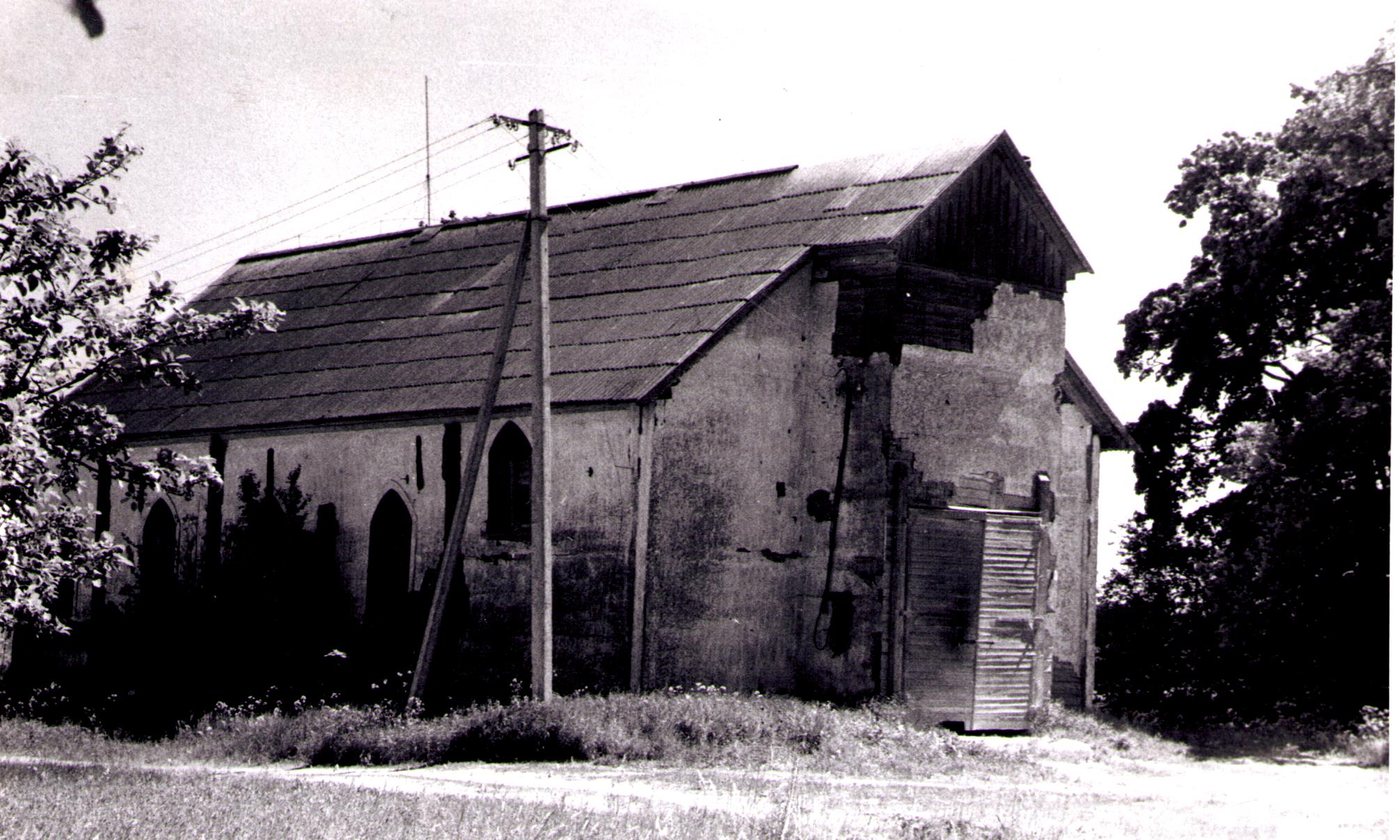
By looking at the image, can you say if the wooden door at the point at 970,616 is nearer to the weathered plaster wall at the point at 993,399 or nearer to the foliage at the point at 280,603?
the weathered plaster wall at the point at 993,399

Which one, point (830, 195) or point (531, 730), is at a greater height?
point (830, 195)

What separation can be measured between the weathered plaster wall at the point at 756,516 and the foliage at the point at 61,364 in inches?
250

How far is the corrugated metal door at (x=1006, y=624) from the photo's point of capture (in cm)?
2333

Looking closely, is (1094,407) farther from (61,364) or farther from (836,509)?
(61,364)

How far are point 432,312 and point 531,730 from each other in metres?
10.6

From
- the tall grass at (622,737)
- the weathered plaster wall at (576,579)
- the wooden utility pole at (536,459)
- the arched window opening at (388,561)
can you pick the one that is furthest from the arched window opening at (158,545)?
the wooden utility pole at (536,459)

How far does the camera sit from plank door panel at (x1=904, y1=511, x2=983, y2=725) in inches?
894

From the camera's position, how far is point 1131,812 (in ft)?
48.9

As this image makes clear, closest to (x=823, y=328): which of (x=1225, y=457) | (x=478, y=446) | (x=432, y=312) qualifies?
(x=478, y=446)

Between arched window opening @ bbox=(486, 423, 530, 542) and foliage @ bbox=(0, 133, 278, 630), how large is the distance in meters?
3.74

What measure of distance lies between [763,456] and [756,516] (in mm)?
823

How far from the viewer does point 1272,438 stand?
26.4m

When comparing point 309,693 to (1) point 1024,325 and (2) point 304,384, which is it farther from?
(1) point 1024,325

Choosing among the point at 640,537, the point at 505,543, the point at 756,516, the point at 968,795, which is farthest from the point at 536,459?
the point at 968,795
